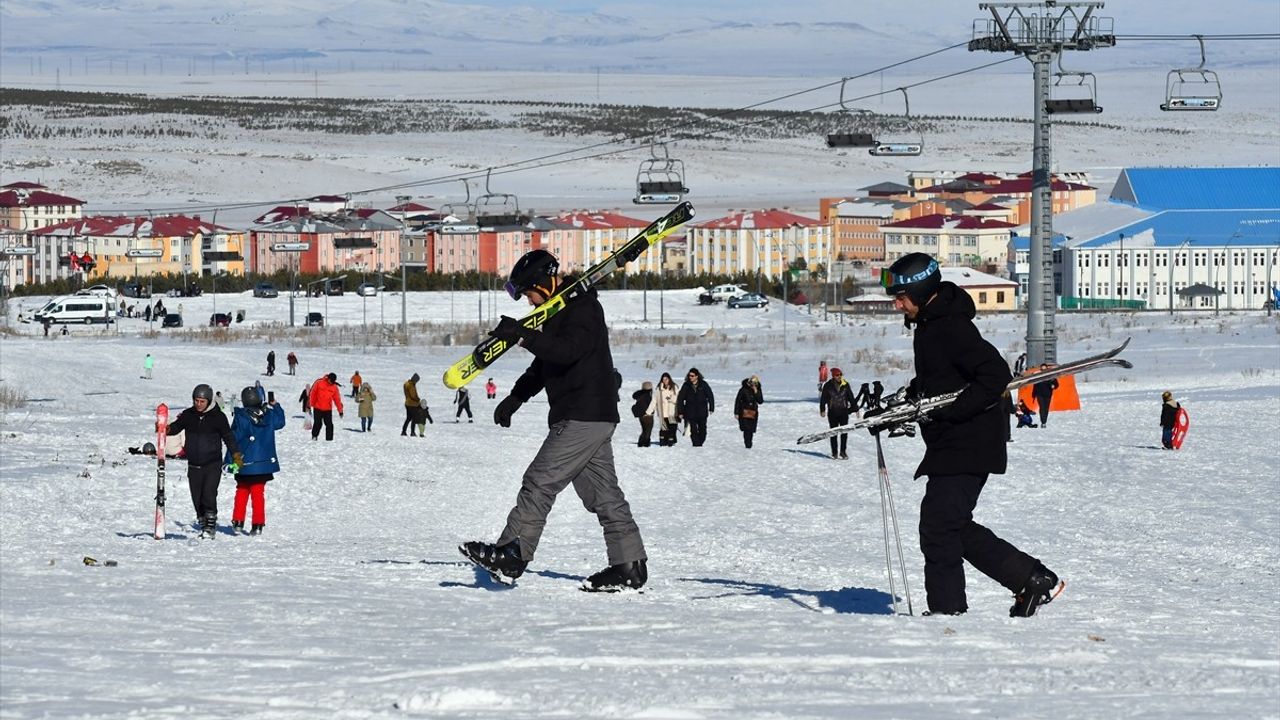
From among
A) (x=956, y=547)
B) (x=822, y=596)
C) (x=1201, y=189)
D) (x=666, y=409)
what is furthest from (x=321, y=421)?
(x=1201, y=189)

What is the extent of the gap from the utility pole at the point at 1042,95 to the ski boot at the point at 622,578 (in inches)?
887

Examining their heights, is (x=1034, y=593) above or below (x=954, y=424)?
below

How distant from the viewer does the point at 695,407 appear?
24.0m

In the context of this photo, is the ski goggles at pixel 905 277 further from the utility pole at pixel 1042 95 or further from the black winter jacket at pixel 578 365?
the utility pole at pixel 1042 95

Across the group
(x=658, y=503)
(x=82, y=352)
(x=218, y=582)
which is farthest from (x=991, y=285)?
(x=218, y=582)

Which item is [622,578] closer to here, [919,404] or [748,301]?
[919,404]

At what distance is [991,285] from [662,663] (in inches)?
3948

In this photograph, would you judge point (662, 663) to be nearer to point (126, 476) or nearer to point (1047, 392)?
point (126, 476)

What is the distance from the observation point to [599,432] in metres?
8.33

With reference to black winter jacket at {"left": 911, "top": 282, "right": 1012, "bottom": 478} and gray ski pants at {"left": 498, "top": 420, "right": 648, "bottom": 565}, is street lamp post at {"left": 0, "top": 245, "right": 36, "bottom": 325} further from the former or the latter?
black winter jacket at {"left": 911, "top": 282, "right": 1012, "bottom": 478}

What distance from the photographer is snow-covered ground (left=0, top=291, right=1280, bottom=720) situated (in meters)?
5.74

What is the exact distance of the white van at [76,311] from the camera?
7231 cm

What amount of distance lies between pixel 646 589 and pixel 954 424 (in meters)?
2.17

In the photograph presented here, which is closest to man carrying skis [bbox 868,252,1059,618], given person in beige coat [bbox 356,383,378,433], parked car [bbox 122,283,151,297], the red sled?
the red sled
